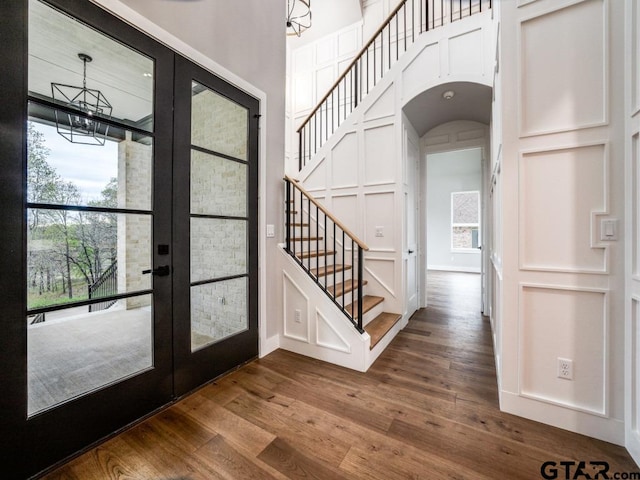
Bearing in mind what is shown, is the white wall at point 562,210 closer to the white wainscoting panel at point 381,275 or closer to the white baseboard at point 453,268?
the white wainscoting panel at point 381,275

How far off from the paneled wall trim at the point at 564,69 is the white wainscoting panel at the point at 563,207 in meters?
0.19

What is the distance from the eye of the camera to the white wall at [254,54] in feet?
5.97

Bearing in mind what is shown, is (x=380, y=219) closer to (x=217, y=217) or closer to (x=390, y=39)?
(x=217, y=217)

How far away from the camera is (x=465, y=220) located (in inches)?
339

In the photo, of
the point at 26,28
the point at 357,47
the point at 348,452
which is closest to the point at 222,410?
the point at 348,452

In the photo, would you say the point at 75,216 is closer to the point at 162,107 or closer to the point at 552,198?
the point at 162,107

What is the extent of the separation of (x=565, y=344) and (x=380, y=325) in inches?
64.1

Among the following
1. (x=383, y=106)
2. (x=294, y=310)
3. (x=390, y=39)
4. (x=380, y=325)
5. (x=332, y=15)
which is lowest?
(x=380, y=325)


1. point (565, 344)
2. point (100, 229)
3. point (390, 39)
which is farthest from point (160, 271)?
point (390, 39)

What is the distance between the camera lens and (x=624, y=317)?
151cm

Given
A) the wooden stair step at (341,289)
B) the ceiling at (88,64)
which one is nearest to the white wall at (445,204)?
the wooden stair step at (341,289)


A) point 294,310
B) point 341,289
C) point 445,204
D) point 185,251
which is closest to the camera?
point 185,251
